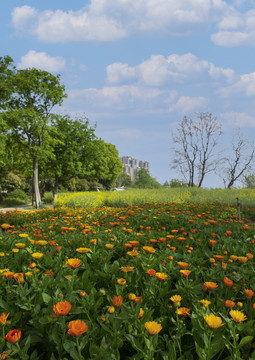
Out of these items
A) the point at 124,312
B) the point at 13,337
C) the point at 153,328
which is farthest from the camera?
the point at 124,312

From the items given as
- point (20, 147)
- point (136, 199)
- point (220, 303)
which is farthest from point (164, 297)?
point (20, 147)

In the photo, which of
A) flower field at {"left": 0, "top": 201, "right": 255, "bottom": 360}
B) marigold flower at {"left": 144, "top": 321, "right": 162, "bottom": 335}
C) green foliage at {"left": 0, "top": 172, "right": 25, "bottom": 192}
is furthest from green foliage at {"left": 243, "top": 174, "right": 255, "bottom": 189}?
marigold flower at {"left": 144, "top": 321, "right": 162, "bottom": 335}

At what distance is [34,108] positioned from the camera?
2134 cm

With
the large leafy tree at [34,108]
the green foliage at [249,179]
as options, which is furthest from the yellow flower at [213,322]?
the green foliage at [249,179]

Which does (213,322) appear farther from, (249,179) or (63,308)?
(249,179)

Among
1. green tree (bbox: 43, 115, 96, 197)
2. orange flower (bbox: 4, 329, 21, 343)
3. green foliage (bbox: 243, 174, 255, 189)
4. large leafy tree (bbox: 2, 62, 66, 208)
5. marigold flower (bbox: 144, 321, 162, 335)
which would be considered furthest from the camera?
green foliage (bbox: 243, 174, 255, 189)

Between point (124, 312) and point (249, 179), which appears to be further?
point (249, 179)

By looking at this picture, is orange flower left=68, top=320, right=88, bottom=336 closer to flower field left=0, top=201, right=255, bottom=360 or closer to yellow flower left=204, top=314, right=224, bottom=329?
flower field left=0, top=201, right=255, bottom=360

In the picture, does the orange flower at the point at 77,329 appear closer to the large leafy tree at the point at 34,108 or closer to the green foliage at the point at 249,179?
the large leafy tree at the point at 34,108

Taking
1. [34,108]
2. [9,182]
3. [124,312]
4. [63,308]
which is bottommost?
[124,312]

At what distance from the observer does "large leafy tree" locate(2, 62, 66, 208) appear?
19.5 m

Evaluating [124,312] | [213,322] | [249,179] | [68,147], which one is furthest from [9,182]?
[249,179]

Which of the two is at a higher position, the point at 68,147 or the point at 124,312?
the point at 68,147

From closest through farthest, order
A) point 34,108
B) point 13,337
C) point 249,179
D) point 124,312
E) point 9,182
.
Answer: point 13,337, point 124,312, point 34,108, point 9,182, point 249,179
